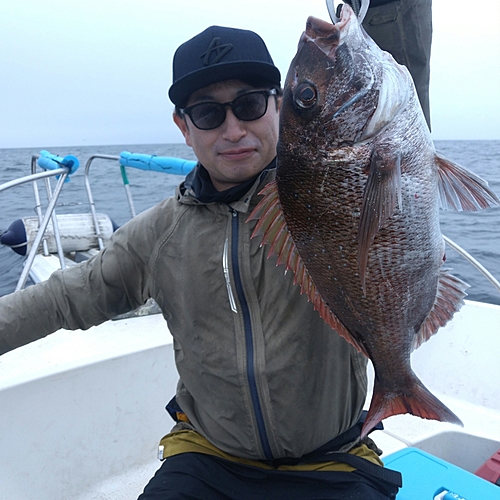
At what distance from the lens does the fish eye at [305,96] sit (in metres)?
1.40

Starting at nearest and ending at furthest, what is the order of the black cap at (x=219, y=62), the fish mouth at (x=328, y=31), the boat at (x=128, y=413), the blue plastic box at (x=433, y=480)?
Answer: 1. the fish mouth at (x=328, y=31)
2. the black cap at (x=219, y=62)
3. the blue plastic box at (x=433, y=480)
4. the boat at (x=128, y=413)

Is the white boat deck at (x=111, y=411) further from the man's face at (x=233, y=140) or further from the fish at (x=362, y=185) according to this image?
the fish at (x=362, y=185)

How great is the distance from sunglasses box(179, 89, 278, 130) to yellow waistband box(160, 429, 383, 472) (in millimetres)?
1298

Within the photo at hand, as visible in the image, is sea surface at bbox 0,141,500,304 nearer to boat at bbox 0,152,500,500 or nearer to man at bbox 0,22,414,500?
boat at bbox 0,152,500,500

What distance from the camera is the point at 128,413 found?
3109mm

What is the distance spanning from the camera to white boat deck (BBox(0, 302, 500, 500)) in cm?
276

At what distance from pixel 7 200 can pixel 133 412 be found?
13581mm

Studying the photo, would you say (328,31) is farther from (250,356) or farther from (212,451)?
(212,451)

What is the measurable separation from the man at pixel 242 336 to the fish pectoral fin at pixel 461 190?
637 mm

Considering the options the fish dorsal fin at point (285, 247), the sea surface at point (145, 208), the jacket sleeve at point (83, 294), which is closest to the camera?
the fish dorsal fin at point (285, 247)

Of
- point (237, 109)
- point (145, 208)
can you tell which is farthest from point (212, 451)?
point (145, 208)

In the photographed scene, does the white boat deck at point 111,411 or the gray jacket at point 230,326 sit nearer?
the gray jacket at point 230,326

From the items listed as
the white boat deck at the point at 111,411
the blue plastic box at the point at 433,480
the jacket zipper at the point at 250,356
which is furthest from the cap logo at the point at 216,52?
the blue plastic box at the point at 433,480

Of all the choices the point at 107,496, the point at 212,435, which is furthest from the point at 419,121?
the point at 107,496
